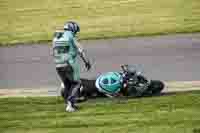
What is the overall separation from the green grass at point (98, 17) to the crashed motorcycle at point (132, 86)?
314 inches

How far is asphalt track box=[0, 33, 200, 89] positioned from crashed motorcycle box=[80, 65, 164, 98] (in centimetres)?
167

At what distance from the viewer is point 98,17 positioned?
28.8 metres

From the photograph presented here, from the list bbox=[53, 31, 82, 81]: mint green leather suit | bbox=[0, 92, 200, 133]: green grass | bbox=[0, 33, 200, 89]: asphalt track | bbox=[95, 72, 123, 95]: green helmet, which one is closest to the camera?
bbox=[0, 92, 200, 133]: green grass

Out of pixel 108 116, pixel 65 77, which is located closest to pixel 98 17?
pixel 65 77

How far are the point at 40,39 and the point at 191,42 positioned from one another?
224 inches

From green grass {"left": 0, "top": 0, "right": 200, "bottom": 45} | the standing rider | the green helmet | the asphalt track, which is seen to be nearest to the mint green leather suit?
the standing rider

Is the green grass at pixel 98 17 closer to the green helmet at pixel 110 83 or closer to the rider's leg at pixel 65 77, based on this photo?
the green helmet at pixel 110 83

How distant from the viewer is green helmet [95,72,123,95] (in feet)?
53.8

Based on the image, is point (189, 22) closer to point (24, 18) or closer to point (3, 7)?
point (24, 18)

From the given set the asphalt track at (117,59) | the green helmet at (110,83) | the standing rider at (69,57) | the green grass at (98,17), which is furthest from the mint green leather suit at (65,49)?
the green grass at (98,17)

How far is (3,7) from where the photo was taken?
32188mm

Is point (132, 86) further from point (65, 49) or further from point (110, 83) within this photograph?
point (65, 49)

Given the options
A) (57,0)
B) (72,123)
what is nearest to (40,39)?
(57,0)

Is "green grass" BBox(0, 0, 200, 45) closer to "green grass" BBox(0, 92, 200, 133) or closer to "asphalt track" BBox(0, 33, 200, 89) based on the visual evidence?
"asphalt track" BBox(0, 33, 200, 89)
